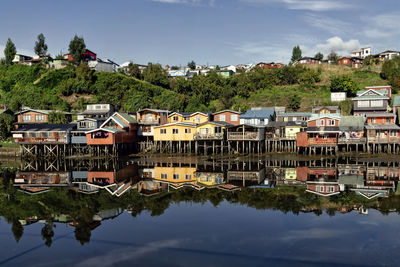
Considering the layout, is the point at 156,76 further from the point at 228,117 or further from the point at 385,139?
the point at 385,139

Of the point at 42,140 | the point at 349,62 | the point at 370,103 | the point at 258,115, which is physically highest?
the point at 349,62

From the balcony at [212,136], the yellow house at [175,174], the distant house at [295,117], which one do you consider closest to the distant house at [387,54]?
the distant house at [295,117]

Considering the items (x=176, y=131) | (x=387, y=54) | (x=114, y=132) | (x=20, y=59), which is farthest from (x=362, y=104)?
(x=20, y=59)

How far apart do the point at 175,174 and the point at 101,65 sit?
6418cm

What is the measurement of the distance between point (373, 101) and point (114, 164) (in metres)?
38.3

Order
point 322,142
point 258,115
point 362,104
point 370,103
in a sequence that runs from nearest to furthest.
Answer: point 322,142 < point 258,115 < point 370,103 < point 362,104

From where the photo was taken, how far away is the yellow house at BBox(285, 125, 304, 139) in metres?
47.9

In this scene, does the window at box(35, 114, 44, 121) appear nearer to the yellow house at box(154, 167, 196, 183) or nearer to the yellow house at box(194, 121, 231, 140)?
the yellow house at box(194, 121, 231, 140)

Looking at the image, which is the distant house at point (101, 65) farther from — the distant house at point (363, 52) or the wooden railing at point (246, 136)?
the distant house at point (363, 52)

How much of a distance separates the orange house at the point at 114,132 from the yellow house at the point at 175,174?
32.7 feet

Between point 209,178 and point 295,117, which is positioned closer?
point 209,178

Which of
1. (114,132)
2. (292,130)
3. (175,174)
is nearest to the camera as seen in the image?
(175,174)

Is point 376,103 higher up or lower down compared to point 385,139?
higher up

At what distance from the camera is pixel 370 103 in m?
54.6
